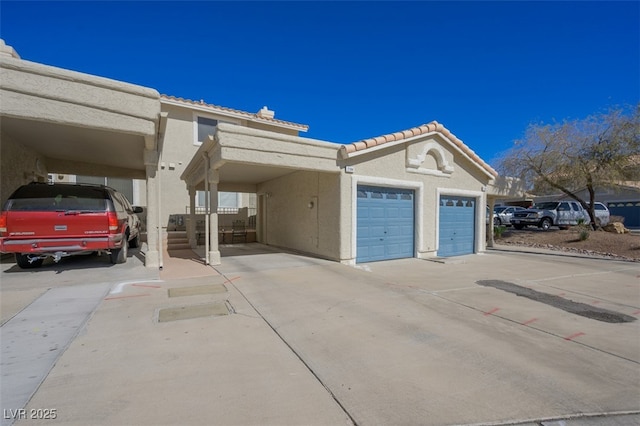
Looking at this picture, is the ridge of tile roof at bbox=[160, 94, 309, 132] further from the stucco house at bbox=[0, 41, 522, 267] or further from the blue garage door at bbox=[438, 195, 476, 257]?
the blue garage door at bbox=[438, 195, 476, 257]

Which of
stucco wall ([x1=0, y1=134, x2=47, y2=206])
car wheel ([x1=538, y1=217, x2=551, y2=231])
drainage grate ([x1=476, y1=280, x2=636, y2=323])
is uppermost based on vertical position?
stucco wall ([x1=0, y1=134, x2=47, y2=206])

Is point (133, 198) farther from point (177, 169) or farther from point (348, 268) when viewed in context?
point (348, 268)

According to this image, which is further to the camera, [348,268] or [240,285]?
[348,268]

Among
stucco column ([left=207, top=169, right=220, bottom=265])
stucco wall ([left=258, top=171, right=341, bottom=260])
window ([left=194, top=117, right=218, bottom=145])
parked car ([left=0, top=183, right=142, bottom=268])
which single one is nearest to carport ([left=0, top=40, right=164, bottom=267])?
parked car ([left=0, top=183, right=142, bottom=268])

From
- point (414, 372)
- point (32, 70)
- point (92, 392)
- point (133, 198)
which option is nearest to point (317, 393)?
point (414, 372)

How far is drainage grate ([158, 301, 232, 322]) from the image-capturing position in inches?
180

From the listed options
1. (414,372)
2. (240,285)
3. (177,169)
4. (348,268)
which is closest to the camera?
(414,372)

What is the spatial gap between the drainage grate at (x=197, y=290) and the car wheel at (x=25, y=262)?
3940mm

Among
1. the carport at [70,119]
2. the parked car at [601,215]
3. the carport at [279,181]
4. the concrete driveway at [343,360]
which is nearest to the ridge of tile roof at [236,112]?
the carport at [279,181]

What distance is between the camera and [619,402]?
9.22ft

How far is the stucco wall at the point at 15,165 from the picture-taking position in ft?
25.8

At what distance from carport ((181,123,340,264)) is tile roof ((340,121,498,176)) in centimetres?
55

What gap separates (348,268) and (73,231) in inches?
253

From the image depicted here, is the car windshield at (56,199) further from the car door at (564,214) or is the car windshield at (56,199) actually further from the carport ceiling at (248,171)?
the car door at (564,214)
